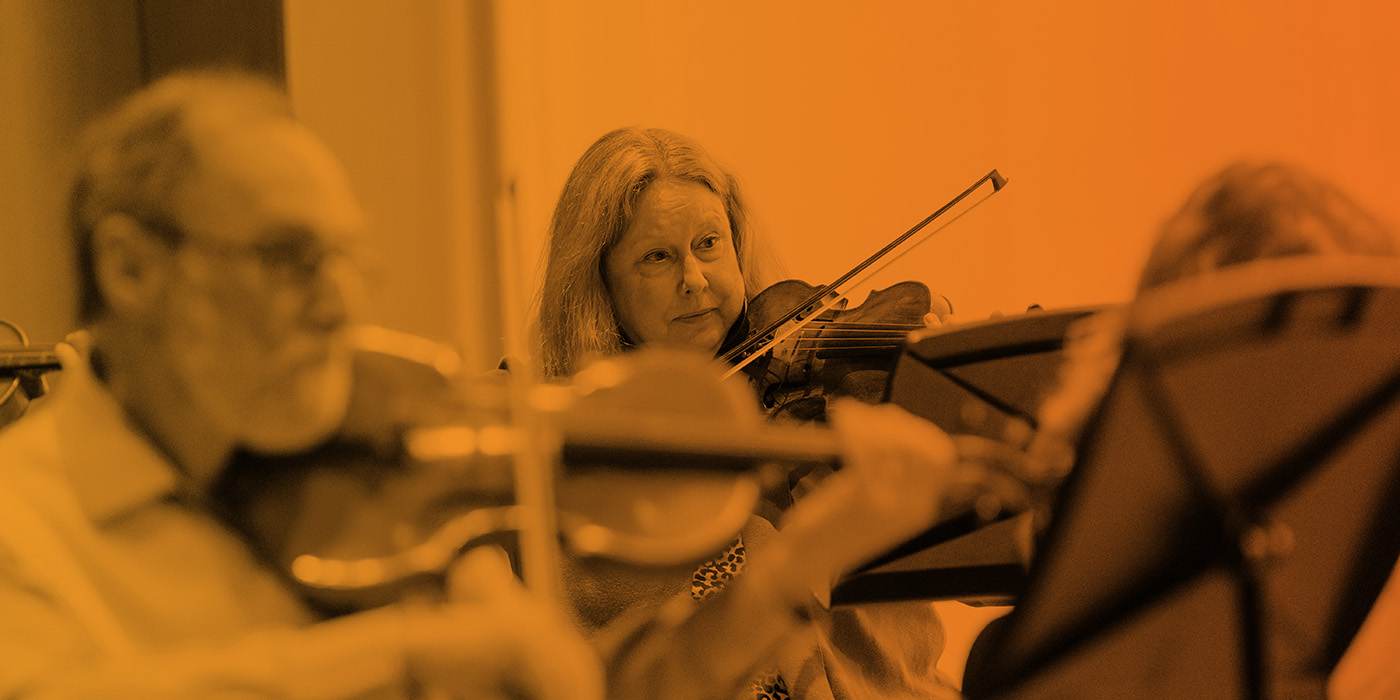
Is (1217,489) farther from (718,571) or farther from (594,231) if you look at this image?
(594,231)

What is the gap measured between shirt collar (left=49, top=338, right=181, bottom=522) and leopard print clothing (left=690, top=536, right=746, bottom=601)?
557 mm

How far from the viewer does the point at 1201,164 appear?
1.96 meters

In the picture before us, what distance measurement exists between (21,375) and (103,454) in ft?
1.58

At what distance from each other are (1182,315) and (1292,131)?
5.89ft

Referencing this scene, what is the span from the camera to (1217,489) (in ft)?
1.81

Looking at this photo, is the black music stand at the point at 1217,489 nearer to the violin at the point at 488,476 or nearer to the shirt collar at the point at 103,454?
the violin at the point at 488,476

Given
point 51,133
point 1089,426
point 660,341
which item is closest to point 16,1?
point 51,133

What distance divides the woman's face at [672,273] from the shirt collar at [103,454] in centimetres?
66

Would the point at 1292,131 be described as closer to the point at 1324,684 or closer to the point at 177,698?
the point at 1324,684

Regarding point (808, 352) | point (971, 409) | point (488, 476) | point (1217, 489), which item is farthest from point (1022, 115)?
point (488, 476)

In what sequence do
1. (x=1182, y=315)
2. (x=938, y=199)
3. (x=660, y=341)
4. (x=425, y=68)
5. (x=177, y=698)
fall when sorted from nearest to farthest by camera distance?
(x=177, y=698) < (x=1182, y=315) < (x=660, y=341) < (x=425, y=68) < (x=938, y=199)

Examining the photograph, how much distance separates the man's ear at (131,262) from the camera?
1.69ft

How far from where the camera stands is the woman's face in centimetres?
112

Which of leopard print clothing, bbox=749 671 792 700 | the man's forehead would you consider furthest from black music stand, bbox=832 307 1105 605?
the man's forehead
